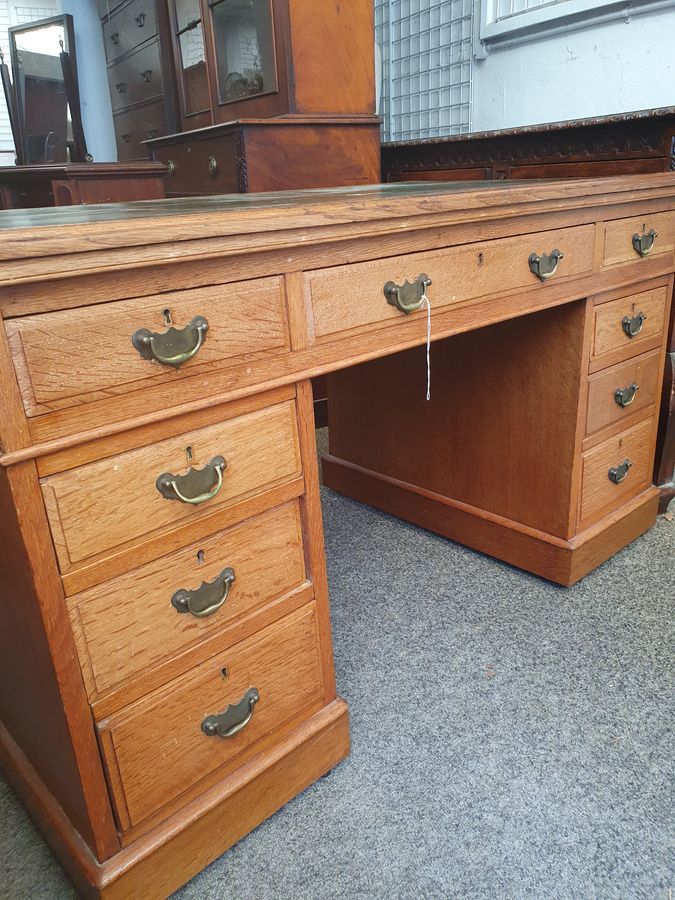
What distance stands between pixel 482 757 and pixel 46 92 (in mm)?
4329

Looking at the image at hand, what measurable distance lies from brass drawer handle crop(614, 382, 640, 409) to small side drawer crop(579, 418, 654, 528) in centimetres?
8

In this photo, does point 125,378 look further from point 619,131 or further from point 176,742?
point 619,131

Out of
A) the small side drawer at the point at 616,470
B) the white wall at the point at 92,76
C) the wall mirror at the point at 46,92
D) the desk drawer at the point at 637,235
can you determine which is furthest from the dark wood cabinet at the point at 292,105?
the white wall at the point at 92,76

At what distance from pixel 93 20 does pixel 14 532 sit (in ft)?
15.6

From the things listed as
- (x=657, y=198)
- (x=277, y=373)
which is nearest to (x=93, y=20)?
(x=657, y=198)

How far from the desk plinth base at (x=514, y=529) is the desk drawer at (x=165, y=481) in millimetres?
856

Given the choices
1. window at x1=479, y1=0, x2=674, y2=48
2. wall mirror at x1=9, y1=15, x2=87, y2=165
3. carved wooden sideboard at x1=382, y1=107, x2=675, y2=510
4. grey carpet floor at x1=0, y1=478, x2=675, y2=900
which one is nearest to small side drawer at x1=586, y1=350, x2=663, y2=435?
carved wooden sideboard at x1=382, y1=107, x2=675, y2=510

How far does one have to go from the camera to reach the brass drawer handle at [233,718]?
3.11 ft

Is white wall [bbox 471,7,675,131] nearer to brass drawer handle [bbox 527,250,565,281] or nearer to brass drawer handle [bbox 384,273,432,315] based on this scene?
brass drawer handle [bbox 527,250,565,281]

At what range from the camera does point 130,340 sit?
749 mm

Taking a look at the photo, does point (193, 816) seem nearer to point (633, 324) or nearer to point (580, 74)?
point (633, 324)

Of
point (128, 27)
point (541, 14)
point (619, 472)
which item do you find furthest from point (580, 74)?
point (128, 27)

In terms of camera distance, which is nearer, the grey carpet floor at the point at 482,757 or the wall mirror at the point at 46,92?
the grey carpet floor at the point at 482,757

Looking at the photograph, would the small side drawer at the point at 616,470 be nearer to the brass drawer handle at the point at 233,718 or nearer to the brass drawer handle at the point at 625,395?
the brass drawer handle at the point at 625,395
